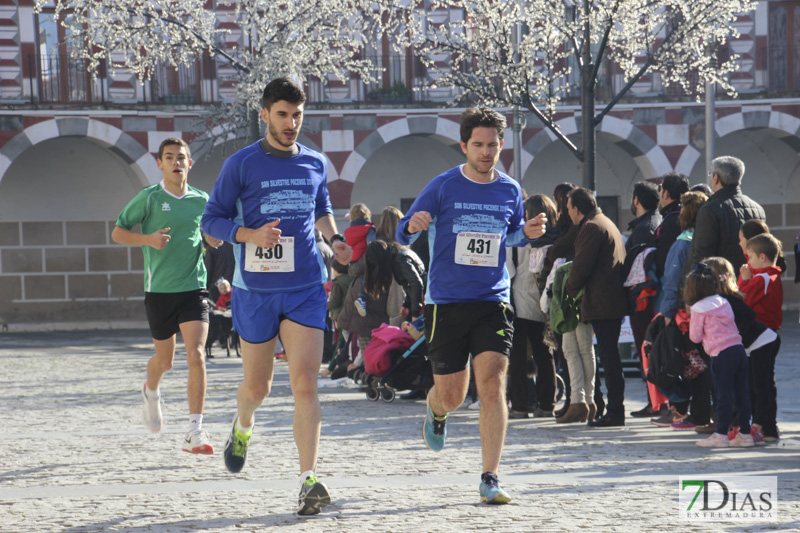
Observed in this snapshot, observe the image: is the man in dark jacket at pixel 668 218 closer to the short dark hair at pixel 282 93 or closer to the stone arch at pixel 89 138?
the short dark hair at pixel 282 93

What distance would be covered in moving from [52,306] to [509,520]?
23522 mm

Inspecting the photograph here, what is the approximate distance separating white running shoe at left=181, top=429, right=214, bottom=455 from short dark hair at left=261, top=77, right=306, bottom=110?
2376 mm

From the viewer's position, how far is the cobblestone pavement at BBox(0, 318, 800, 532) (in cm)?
556

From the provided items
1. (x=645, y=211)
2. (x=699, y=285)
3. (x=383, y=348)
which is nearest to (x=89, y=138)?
(x=383, y=348)

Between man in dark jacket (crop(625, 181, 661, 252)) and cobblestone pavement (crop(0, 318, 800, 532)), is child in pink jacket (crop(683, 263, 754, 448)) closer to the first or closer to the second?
cobblestone pavement (crop(0, 318, 800, 532))

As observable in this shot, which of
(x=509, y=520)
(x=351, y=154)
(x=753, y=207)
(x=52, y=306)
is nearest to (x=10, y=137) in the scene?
(x=52, y=306)

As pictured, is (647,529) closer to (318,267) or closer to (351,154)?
(318,267)

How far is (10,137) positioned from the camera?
24969 millimetres

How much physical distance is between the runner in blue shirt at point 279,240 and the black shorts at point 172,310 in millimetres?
1768

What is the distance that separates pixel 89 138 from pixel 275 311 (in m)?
20.7

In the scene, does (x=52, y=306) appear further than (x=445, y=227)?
Yes

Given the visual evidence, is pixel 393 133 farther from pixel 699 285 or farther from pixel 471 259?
pixel 471 259

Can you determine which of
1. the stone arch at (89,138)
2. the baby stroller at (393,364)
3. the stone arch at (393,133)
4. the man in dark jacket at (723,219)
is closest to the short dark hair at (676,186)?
the man in dark jacket at (723,219)

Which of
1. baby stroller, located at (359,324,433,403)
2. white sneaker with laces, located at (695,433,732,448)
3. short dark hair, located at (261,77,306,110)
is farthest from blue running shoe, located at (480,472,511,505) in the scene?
baby stroller, located at (359,324,433,403)
